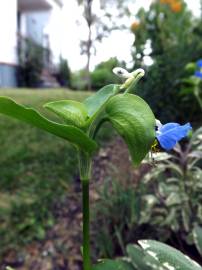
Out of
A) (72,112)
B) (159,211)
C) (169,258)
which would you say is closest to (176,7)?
(159,211)

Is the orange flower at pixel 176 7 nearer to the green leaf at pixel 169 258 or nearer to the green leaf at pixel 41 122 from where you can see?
the green leaf at pixel 169 258

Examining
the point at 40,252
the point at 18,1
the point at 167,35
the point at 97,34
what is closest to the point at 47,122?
the point at 40,252

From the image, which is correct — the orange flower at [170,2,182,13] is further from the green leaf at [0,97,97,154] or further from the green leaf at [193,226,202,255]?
the green leaf at [0,97,97,154]

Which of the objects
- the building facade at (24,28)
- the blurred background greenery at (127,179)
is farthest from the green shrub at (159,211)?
the building facade at (24,28)

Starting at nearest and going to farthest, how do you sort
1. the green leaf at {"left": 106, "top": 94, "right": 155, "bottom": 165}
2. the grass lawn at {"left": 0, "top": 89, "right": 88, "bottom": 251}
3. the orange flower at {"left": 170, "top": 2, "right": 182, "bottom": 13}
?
the green leaf at {"left": 106, "top": 94, "right": 155, "bottom": 165} → the grass lawn at {"left": 0, "top": 89, "right": 88, "bottom": 251} → the orange flower at {"left": 170, "top": 2, "right": 182, "bottom": 13}

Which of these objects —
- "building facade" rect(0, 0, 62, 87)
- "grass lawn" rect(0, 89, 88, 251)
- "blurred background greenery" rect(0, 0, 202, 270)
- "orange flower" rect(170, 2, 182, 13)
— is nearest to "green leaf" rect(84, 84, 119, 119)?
"blurred background greenery" rect(0, 0, 202, 270)

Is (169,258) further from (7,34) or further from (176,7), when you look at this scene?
(7,34)
